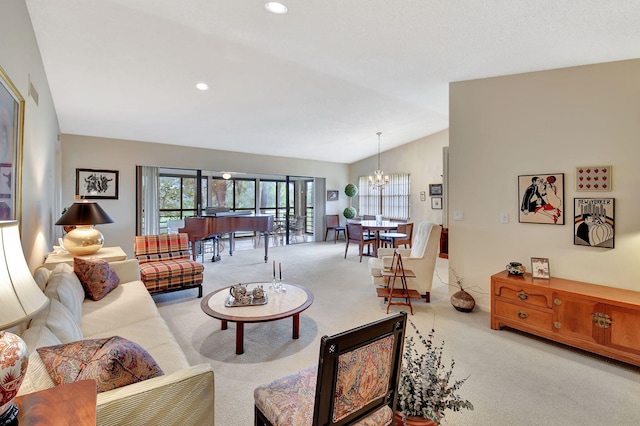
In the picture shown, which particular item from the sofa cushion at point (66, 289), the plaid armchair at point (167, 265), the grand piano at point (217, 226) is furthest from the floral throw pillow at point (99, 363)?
the grand piano at point (217, 226)

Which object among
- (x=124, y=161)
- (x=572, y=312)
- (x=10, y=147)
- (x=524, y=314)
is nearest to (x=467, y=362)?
(x=524, y=314)

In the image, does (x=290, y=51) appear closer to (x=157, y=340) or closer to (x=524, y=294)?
(x=157, y=340)

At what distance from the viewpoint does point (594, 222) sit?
300cm

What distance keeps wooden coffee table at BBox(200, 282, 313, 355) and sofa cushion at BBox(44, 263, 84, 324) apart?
3.00ft

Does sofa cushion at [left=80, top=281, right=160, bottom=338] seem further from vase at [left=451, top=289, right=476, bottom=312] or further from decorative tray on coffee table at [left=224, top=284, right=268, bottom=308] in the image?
vase at [left=451, top=289, right=476, bottom=312]

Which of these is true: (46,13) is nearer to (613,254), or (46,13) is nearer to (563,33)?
(563,33)

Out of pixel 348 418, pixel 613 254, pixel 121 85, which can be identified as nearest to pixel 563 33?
pixel 613 254

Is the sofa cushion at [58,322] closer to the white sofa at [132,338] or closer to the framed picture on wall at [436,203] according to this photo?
the white sofa at [132,338]

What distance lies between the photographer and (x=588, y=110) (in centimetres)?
302

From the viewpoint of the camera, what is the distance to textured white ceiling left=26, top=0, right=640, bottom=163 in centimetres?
242

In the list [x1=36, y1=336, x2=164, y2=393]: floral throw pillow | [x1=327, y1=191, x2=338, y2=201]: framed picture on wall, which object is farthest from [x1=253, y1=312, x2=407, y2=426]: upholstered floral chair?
[x1=327, y1=191, x2=338, y2=201]: framed picture on wall

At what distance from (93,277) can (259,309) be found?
5.20ft

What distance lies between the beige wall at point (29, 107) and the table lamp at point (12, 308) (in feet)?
5.11

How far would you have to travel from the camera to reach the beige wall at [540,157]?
2.85m
